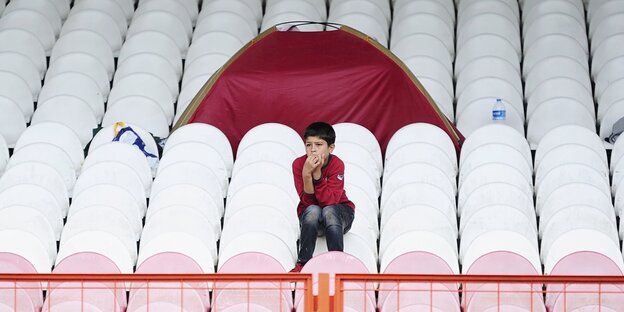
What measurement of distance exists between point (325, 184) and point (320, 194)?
0.06 metres

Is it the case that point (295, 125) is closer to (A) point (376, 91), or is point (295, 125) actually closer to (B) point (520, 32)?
(A) point (376, 91)

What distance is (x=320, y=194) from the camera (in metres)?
9.92

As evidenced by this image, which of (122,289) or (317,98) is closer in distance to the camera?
(122,289)

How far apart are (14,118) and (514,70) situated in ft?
10.8

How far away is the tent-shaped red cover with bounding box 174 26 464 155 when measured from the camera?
11609 mm

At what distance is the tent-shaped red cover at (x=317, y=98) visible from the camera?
11609 millimetres

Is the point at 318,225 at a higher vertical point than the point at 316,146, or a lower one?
lower

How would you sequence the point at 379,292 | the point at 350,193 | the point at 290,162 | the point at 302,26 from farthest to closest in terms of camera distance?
the point at 302,26 → the point at 290,162 → the point at 350,193 → the point at 379,292

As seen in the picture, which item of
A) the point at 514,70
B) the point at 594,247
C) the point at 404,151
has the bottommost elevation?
the point at 594,247

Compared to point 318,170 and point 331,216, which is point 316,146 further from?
point 331,216

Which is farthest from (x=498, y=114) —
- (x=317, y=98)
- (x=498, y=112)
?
(x=317, y=98)

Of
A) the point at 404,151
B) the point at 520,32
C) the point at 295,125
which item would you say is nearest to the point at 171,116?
the point at 295,125

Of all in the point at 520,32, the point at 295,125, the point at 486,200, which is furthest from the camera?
the point at 520,32

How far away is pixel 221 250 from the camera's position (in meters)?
10.2
